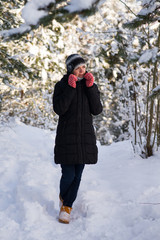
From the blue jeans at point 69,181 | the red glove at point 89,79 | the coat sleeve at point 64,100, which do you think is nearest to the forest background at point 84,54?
the red glove at point 89,79

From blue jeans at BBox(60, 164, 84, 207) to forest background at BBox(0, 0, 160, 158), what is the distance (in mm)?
1253

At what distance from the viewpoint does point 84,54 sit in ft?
55.5

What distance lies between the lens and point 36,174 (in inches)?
202

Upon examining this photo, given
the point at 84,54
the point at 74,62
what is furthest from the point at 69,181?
the point at 84,54

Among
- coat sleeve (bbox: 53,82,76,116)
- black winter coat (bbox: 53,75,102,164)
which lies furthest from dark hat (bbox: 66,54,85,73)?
coat sleeve (bbox: 53,82,76,116)

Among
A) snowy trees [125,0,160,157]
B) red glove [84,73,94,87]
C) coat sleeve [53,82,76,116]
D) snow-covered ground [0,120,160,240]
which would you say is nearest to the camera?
snow-covered ground [0,120,160,240]

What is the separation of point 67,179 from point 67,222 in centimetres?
52

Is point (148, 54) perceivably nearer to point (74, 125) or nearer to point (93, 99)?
point (93, 99)

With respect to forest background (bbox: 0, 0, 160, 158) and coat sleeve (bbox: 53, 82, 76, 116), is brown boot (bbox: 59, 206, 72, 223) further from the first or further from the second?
forest background (bbox: 0, 0, 160, 158)

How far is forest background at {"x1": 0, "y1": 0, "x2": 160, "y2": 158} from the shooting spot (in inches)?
66.8

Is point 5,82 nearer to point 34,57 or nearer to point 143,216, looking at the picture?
point 34,57

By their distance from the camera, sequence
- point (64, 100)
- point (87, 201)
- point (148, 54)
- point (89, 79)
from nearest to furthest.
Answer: point (148, 54)
point (64, 100)
point (89, 79)
point (87, 201)

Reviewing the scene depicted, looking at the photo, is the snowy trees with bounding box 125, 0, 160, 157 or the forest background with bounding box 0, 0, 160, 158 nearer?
the forest background with bounding box 0, 0, 160, 158

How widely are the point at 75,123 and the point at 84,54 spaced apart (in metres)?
14.1
